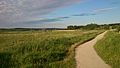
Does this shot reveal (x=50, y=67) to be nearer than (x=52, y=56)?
Yes

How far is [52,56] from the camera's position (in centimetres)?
1570

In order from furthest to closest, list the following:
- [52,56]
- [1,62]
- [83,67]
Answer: [52,56], [1,62], [83,67]

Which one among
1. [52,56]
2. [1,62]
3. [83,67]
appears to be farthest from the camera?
[52,56]

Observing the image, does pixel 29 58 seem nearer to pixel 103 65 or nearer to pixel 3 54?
pixel 3 54

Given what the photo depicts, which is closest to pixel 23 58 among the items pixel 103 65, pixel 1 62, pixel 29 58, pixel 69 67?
pixel 29 58

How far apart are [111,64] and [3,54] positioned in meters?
7.38

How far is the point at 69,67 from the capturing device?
12172 millimetres

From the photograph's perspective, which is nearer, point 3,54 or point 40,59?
point 40,59

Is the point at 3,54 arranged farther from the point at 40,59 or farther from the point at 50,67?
the point at 50,67

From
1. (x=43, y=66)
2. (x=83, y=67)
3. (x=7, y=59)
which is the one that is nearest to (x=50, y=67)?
(x=43, y=66)

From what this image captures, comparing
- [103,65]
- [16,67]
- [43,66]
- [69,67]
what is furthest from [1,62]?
[103,65]

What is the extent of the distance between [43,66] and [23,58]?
2.66 meters

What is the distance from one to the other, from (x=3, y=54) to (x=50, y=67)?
5.22 meters

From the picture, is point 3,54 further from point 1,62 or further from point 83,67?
point 83,67
